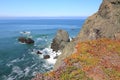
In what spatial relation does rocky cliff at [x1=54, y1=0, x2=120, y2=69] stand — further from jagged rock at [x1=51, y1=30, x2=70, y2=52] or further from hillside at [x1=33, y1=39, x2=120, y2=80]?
jagged rock at [x1=51, y1=30, x2=70, y2=52]

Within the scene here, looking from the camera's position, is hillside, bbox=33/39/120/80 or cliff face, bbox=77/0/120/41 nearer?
hillside, bbox=33/39/120/80

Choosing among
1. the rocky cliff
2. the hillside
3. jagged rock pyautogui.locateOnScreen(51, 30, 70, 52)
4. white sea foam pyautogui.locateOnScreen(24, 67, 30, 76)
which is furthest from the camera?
jagged rock pyautogui.locateOnScreen(51, 30, 70, 52)

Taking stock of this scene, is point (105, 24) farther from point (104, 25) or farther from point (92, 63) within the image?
point (92, 63)

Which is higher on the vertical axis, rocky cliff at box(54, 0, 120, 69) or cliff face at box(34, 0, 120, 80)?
rocky cliff at box(54, 0, 120, 69)

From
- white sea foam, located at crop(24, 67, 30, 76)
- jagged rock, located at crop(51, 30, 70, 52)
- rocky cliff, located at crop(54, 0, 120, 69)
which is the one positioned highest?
rocky cliff, located at crop(54, 0, 120, 69)

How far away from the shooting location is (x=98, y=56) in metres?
24.4

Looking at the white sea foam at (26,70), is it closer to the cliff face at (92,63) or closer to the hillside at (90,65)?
the cliff face at (92,63)

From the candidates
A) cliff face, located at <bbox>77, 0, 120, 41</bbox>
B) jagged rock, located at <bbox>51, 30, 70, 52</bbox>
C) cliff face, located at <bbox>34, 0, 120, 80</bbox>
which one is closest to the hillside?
cliff face, located at <bbox>34, 0, 120, 80</bbox>

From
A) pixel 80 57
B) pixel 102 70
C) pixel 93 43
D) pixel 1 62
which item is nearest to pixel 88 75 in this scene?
pixel 102 70

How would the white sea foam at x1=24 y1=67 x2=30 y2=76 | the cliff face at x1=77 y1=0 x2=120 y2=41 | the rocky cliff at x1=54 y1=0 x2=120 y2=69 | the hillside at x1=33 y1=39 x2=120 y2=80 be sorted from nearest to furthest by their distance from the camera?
the hillside at x1=33 y1=39 x2=120 y2=80 < the rocky cliff at x1=54 y1=0 x2=120 y2=69 < the cliff face at x1=77 y1=0 x2=120 y2=41 < the white sea foam at x1=24 y1=67 x2=30 y2=76

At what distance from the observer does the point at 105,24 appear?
42188 millimetres

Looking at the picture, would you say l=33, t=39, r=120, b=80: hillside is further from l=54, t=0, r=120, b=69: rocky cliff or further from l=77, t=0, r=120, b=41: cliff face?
l=77, t=0, r=120, b=41: cliff face

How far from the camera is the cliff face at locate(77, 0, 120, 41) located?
3919cm

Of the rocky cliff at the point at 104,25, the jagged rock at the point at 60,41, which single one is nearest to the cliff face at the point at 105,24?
the rocky cliff at the point at 104,25
